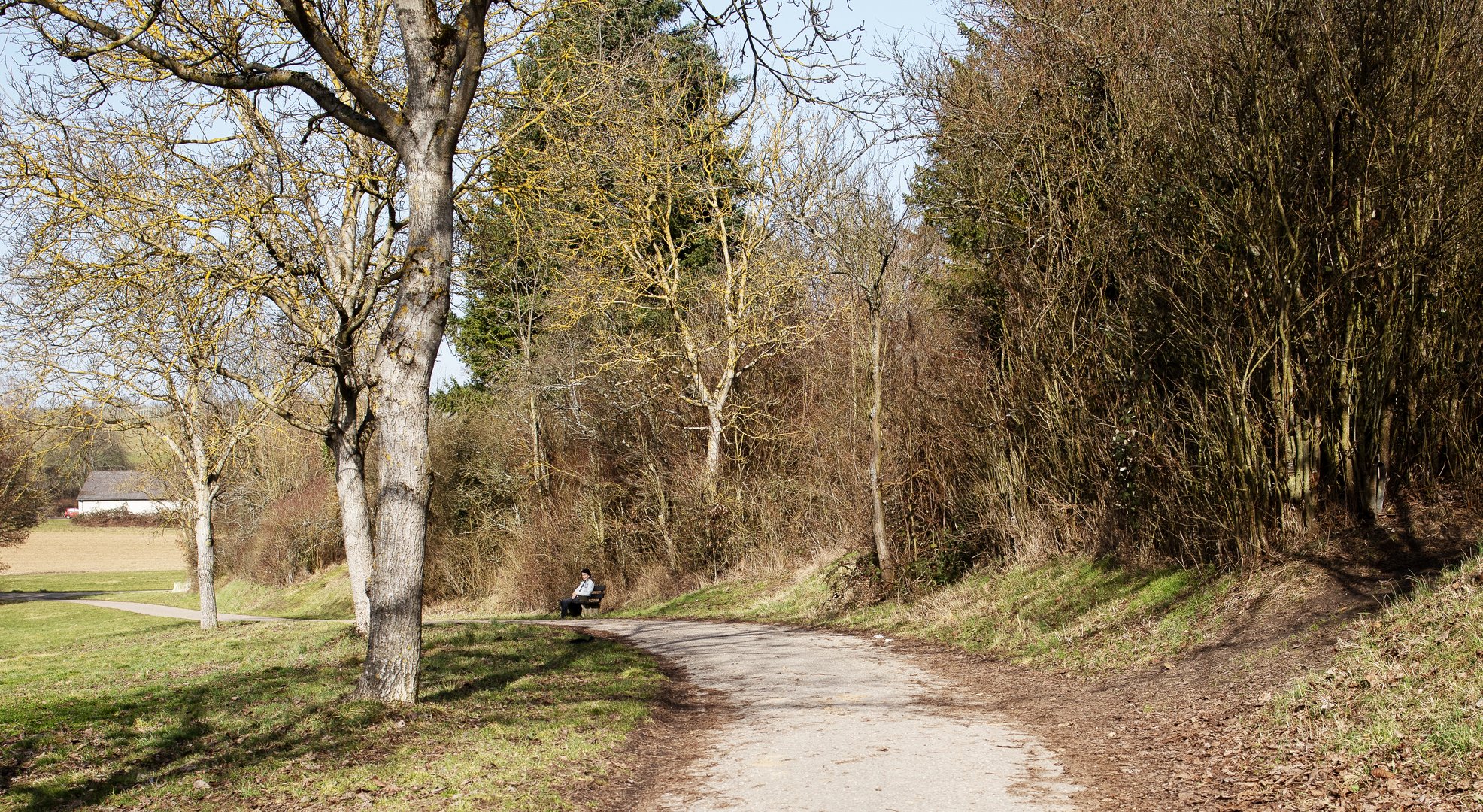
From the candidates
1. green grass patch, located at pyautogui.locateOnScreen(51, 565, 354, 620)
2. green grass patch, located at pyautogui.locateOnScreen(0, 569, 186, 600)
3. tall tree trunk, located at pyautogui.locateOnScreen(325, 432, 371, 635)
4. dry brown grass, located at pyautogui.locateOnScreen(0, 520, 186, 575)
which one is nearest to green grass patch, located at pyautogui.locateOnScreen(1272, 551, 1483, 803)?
tall tree trunk, located at pyautogui.locateOnScreen(325, 432, 371, 635)

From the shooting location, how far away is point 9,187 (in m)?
12.3

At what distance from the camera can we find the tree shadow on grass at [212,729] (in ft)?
22.0

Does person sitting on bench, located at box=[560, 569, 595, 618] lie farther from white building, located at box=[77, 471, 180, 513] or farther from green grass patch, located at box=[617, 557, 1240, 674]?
white building, located at box=[77, 471, 180, 513]

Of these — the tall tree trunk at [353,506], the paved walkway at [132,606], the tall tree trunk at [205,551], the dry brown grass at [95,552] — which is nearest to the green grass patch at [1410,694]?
the tall tree trunk at [353,506]

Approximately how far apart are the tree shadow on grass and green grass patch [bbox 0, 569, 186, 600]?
41567 millimetres

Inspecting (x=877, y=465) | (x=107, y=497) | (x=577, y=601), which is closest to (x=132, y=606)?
(x=577, y=601)

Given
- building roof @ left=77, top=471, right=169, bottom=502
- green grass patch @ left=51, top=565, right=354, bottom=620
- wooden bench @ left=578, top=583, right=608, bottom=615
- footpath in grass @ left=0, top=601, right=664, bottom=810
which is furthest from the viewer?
building roof @ left=77, top=471, right=169, bottom=502

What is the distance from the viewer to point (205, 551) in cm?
2398

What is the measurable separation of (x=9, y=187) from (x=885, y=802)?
12.2 m

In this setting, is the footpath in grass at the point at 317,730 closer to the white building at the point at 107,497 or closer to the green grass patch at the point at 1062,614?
the green grass patch at the point at 1062,614

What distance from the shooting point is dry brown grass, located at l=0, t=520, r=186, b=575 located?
68375 millimetres

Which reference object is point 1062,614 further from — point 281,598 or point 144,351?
point 281,598

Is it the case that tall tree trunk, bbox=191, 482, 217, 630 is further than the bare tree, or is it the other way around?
tall tree trunk, bbox=191, 482, 217, 630

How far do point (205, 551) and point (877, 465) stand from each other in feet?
53.1
